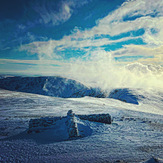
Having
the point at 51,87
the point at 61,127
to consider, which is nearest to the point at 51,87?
the point at 51,87

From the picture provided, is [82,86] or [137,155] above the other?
[82,86]

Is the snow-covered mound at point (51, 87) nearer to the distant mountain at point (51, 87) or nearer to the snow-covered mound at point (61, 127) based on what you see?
the distant mountain at point (51, 87)

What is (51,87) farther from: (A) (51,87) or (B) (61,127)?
(B) (61,127)

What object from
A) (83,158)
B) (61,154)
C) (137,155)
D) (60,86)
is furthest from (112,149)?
(60,86)

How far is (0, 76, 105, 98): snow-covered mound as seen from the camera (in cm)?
13984

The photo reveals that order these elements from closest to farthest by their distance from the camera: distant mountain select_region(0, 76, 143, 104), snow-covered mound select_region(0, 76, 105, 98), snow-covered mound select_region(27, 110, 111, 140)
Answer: snow-covered mound select_region(27, 110, 111, 140) → distant mountain select_region(0, 76, 143, 104) → snow-covered mound select_region(0, 76, 105, 98)

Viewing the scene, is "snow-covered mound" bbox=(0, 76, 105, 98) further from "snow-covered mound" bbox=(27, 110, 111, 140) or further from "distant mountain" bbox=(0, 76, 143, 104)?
"snow-covered mound" bbox=(27, 110, 111, 140)

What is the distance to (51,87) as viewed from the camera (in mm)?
148000

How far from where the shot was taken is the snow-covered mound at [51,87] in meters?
140

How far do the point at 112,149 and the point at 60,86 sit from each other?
14968cm

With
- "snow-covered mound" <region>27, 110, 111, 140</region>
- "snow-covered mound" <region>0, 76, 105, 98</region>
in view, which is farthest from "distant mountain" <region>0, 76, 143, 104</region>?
"snow-covered mound" <region>27, 110, 111, 140</region>

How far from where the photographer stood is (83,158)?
6.38m

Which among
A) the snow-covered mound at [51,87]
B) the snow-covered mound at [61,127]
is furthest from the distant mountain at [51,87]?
the snow-covered mound at [61,127]

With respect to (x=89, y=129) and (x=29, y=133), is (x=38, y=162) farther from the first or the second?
(x=89, y=129)
